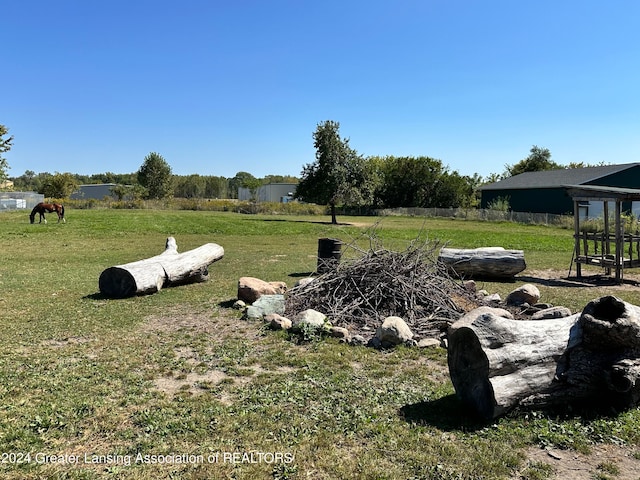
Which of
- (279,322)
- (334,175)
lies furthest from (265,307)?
(334,175)

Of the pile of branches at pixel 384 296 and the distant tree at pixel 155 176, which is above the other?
the distant tree at pixel 155 176

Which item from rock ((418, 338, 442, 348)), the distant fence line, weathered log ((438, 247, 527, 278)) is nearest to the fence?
the distant fence line

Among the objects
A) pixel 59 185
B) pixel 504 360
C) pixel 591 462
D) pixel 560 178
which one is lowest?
pixel 591 462

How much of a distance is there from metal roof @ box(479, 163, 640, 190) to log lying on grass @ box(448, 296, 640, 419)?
36.5 meters

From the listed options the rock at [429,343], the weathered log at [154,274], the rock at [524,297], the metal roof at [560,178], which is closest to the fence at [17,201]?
the weathered log at [154,274]

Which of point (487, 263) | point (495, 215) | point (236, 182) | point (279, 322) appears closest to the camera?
point (279, 322)

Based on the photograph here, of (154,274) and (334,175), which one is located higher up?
(334,175)

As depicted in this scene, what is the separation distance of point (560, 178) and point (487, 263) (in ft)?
118

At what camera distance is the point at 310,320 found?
255 inches

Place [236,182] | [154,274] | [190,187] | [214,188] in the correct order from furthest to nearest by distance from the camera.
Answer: [236,182], [214,188], [190,187], [154,274]

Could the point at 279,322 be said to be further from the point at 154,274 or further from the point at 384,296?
the point at 154,274

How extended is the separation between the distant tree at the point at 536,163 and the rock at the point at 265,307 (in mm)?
65888

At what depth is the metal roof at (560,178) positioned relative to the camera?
3821 centimetres

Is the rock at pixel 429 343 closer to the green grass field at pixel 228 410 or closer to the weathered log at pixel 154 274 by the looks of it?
the green grass field at pixel 228 410
